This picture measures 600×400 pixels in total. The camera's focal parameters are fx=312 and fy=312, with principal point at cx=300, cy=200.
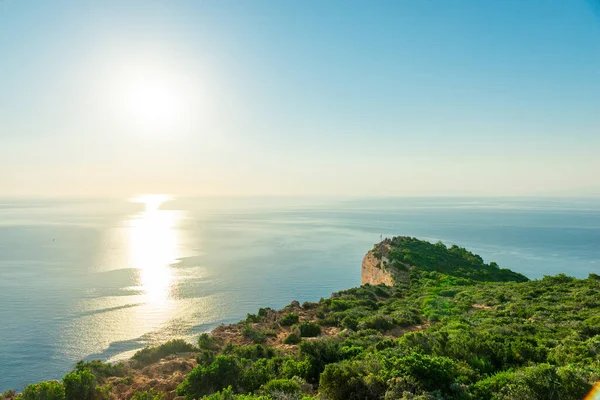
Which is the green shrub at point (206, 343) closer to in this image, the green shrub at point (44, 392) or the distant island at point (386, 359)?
the distant island at point (386, 359)

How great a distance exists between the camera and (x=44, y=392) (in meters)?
12.1

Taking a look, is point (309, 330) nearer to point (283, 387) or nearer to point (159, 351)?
point (159, 351)

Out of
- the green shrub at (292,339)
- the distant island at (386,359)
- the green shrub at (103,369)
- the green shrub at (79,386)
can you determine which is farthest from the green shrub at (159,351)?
the green shrub at (292,339)

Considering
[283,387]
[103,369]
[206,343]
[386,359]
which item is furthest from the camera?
[206,343]

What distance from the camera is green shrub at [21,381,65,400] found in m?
11.9

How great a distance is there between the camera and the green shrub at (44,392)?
11.9m

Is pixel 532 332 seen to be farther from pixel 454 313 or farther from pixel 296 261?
pixel 296 261

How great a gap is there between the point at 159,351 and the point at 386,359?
51.5ft

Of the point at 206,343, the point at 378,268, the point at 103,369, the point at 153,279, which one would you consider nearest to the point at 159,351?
the point at 206,343

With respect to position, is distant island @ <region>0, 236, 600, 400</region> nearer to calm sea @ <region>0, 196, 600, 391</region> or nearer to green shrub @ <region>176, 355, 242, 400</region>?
green shrub @ <region>176, 355, 242, 400</region>

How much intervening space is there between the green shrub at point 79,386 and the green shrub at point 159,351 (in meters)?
6.22

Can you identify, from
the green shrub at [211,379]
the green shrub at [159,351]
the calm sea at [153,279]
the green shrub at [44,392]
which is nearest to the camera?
the green shrub at [44,392]

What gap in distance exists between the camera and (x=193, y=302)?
60000 mm

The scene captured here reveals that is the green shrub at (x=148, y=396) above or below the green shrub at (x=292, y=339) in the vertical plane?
above
